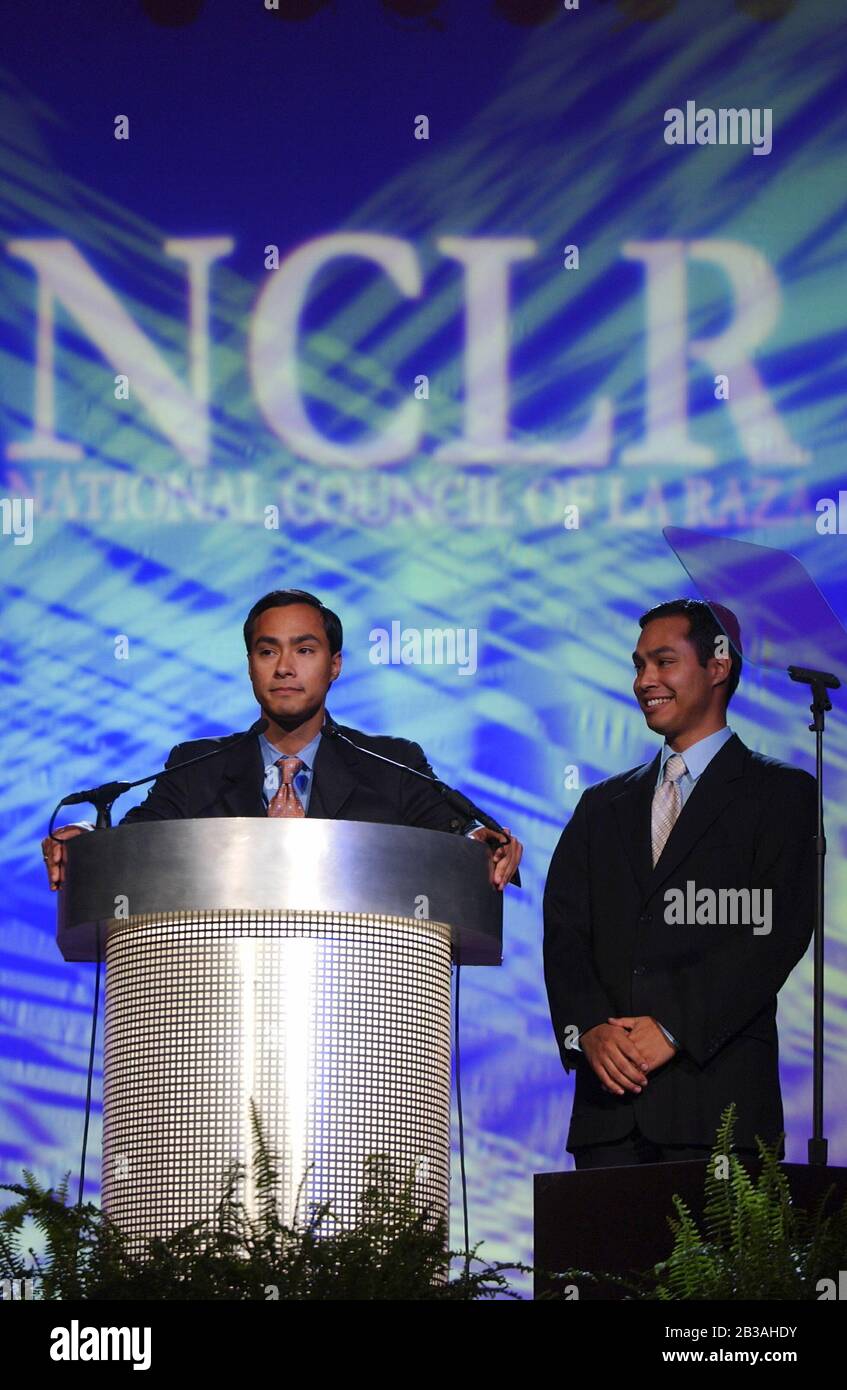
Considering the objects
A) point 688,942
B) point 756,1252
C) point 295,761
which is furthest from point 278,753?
point 756,1252

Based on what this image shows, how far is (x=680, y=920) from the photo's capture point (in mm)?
4797

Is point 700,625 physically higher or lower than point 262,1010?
higher

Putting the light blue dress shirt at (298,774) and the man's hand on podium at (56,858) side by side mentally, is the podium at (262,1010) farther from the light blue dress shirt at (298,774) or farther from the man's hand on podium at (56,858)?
the light blue dress shirt at (298,774)

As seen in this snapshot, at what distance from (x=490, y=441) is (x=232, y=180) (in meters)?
1.15

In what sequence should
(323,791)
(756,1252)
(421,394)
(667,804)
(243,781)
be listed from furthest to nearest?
(421,394) < (667,804) < (243,781) < (323,791) < (756,1252)

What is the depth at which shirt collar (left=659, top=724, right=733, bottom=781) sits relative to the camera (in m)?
5.06

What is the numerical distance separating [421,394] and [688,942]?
2.18 meters

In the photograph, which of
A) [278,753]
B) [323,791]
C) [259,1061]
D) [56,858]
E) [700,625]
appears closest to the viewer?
[259,1061]

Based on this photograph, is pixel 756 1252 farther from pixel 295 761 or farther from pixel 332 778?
pixel 295 761

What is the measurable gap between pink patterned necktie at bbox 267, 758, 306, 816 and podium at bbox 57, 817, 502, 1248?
1.12 metres

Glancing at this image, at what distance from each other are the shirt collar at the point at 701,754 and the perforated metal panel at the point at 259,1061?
6.34 feet

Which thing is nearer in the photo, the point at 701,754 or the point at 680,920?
the point at 680,920
